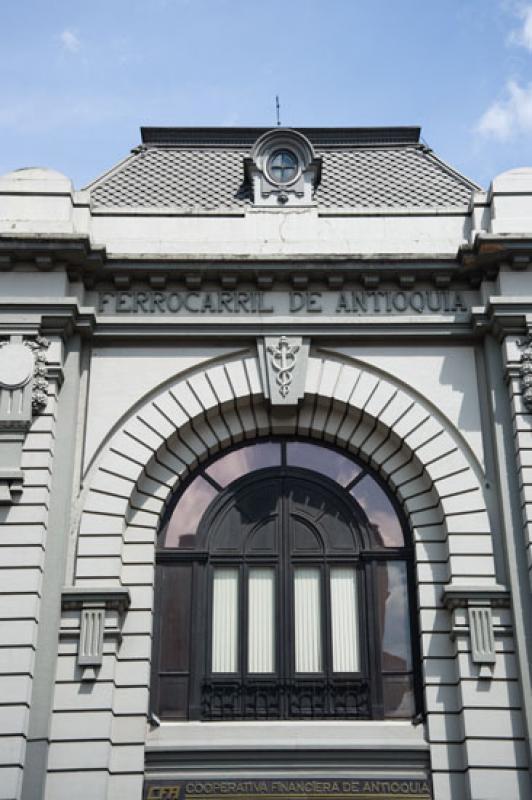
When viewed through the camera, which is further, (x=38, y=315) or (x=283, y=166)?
(x=283, y=166)

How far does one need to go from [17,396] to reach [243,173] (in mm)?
7676

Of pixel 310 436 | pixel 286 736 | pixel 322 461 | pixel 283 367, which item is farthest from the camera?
pixel 310 436

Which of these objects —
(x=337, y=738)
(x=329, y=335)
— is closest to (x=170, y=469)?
(x=329, y=335)

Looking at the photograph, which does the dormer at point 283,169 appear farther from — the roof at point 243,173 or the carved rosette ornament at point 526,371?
the carved rosette ornament at point 526,371

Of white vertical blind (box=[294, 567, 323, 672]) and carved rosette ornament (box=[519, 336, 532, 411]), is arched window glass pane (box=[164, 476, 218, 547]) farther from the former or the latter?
carved rosette ornament (box=[519, 336, 532, 411])

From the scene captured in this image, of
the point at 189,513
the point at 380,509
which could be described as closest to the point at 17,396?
the point at 189,513

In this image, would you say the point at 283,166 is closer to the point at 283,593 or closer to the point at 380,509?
the point at 380,509

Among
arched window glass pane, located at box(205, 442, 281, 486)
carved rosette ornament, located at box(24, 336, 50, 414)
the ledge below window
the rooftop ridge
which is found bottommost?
the ledge below window

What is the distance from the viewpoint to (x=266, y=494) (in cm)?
1997

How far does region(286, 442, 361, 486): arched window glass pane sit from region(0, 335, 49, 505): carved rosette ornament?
4.68m

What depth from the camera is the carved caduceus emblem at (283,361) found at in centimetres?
2012

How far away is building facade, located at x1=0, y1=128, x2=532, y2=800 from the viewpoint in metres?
17.4

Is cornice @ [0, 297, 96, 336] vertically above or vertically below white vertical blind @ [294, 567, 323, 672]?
above

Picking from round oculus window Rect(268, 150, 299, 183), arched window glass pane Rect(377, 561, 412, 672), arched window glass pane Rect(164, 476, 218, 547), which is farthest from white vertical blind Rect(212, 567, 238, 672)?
round oculus window Rect(268, 150, 299, 183)
